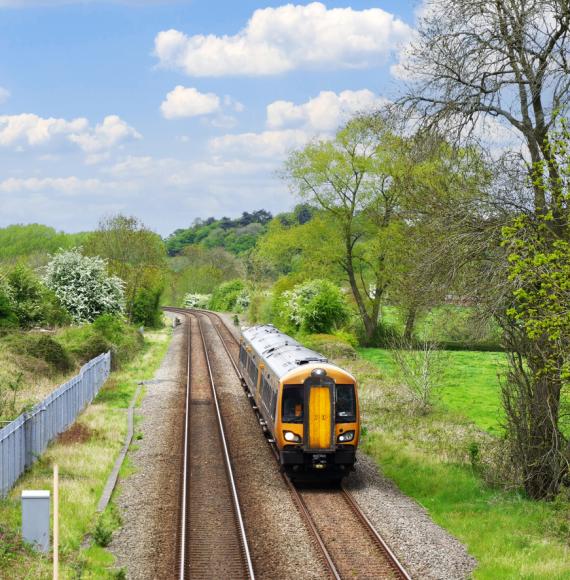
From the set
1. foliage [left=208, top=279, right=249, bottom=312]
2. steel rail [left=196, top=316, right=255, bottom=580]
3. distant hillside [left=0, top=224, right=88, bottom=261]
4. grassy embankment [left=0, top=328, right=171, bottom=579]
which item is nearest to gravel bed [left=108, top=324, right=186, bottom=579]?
grassy embankment [left=0, top=328, right=171, bottom=579]

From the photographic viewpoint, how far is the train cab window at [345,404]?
17.3 metres

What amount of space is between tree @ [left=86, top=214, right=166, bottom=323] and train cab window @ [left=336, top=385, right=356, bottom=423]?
4024 cm

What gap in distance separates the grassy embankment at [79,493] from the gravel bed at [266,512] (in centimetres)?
257

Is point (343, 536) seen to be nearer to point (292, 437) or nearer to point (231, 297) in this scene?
point (292, 437)

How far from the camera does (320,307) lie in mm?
45281

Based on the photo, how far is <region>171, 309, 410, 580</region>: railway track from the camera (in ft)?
40.9

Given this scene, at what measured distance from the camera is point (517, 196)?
49.6ft

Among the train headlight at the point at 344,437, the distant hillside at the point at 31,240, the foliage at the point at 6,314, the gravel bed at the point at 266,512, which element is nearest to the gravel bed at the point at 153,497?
the gravel bed at the point at 266,512

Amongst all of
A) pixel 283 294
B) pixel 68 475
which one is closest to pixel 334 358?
pixel 283 294

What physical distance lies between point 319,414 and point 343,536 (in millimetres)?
3611

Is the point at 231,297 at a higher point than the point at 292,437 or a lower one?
higher

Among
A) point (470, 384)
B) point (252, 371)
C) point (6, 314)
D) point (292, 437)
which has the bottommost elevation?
point (470, 384)

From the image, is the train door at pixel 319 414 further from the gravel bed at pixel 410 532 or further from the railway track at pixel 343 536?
the gravel bed at pixel 410 532

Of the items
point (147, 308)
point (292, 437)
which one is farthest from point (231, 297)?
point (292, 437)
